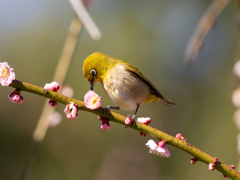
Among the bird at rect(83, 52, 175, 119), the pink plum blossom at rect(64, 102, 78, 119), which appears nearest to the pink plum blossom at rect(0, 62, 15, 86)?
the pink plum blossom at rect(64, 102, 78, 119)

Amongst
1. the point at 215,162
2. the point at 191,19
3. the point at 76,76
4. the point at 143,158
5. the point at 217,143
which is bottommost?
the point at 215,162

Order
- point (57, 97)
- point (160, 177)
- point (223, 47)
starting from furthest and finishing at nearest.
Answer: point (223, 47)
point (160, 177)
point (57, 97)

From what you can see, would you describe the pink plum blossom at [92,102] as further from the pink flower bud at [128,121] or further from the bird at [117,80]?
the bird at [117,80]

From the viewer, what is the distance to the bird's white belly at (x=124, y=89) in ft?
10.0

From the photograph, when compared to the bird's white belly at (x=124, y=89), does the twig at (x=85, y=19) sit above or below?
below

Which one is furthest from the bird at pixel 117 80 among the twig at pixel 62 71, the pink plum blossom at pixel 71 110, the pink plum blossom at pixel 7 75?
the pink plum blossom at pixel 7 75

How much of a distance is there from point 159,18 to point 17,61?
4821 millimetres

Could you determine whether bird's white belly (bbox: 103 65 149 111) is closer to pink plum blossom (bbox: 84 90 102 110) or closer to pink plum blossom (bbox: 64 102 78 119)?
pink plum blossom (bbox: 84 90 102 110)

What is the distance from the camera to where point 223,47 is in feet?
31.2

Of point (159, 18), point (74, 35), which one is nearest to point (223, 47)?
point (159, 18)

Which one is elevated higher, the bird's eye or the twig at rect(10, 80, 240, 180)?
the bird's eye

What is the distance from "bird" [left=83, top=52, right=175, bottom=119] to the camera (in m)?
3.04

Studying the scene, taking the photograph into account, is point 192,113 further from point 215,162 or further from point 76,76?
point 215,162

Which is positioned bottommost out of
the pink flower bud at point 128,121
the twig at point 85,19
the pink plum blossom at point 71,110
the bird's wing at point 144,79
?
the pink plum blossom at point 71,110
